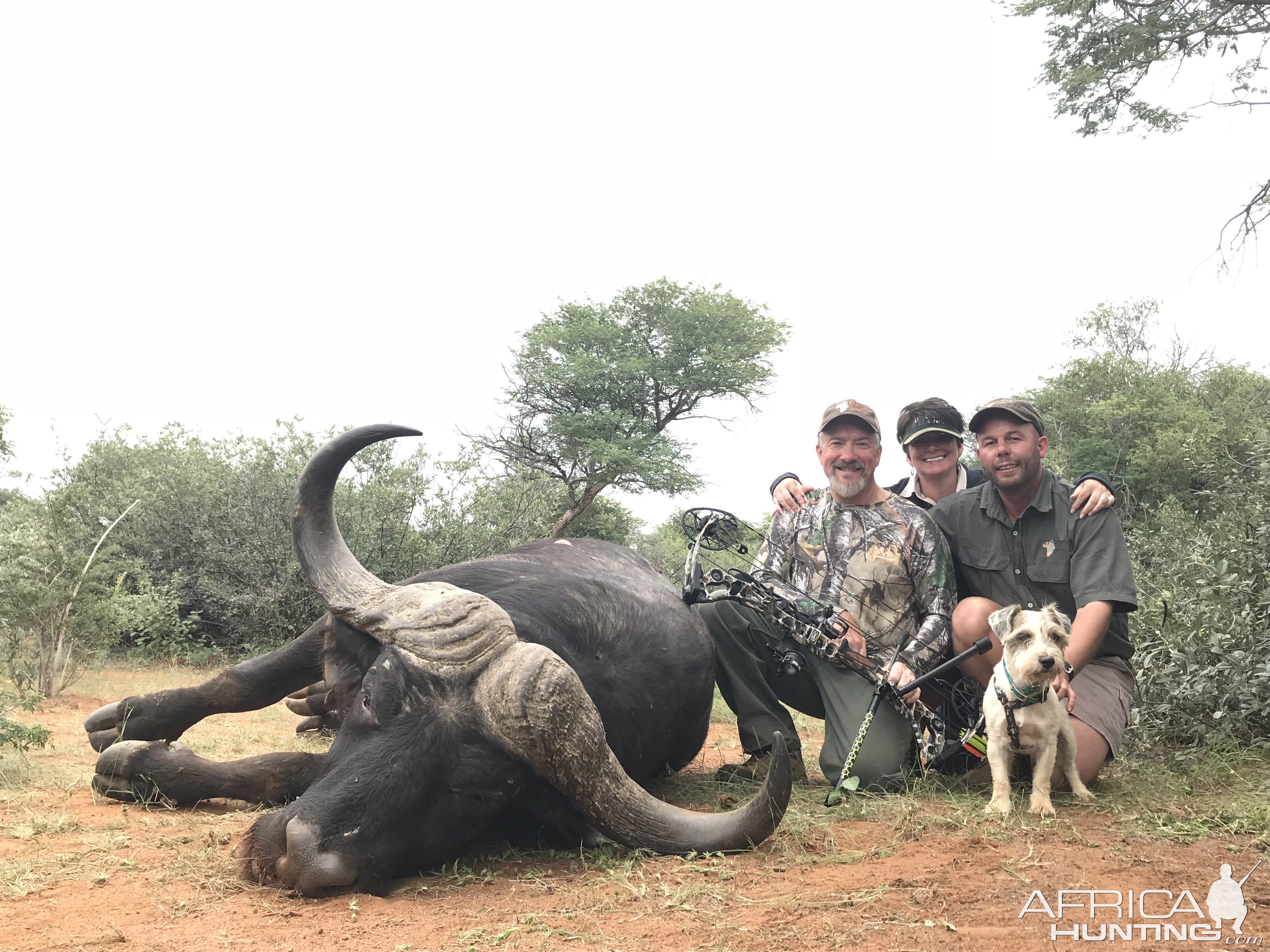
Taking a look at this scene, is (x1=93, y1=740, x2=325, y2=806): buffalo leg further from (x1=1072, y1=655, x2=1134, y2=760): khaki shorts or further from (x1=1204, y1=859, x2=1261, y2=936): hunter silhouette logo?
(x1=1072, y1=655, x2=1134, y2=760): khaki shorts

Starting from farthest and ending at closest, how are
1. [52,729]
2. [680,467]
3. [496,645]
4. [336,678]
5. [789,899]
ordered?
[680,467] → [52,729] → [336,678] → [496,645] → [789,899]

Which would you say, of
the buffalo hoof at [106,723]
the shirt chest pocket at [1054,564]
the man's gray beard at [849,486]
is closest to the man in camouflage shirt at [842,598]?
the man's gray beard at [849,486]

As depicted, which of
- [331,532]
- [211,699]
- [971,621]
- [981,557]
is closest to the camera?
[331,532]

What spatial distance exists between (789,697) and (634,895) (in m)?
2.50

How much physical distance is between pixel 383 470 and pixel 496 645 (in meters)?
9.88

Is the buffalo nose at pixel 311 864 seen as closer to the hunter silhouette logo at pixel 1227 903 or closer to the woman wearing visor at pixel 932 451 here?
the hunter silhouette logo at pixel 1227 903

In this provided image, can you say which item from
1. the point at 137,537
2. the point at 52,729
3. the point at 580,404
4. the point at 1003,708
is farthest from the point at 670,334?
the point at 1003,708

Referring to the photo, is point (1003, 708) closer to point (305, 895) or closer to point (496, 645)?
point (496, 645)

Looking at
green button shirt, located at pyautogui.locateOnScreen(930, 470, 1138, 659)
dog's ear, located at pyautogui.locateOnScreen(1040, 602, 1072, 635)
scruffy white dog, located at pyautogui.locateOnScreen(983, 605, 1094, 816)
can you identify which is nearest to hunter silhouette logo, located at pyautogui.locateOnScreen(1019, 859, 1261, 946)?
scruffy white dog, located at pyautogui.locateOnScreen(983, 605, 1094, 816)

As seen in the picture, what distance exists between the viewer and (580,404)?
23438mm

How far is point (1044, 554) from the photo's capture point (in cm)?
464

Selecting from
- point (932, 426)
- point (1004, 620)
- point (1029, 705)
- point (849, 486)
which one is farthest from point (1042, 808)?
point (932, 426)

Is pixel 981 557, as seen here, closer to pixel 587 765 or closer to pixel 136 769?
pixel 587 765

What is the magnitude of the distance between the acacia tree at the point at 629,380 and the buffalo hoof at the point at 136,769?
57.1 feet
